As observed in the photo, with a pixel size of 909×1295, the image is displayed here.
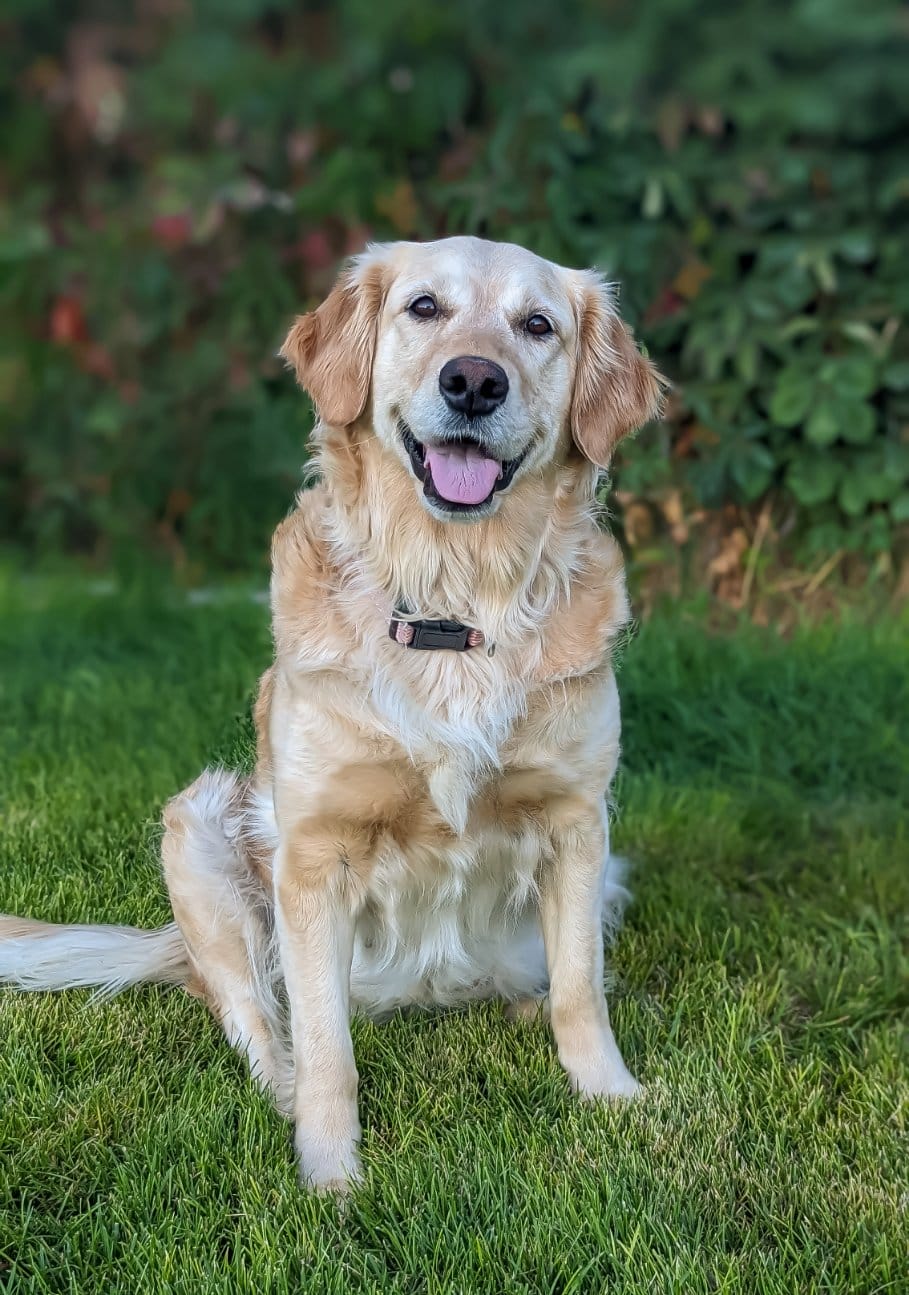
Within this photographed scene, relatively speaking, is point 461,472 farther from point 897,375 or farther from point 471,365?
point 897,375

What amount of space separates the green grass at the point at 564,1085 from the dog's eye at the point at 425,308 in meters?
1.11

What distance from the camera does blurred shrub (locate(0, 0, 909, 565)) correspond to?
4.09 metres

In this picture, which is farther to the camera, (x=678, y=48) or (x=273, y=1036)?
(x=678, y=48)

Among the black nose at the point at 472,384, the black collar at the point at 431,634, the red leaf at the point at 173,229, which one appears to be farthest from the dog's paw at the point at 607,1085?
the red leaf at the point at 173,229

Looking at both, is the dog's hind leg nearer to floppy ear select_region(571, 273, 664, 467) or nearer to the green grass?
the green grass

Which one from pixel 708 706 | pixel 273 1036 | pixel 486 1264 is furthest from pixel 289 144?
pixel 486 1264

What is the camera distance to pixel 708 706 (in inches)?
139

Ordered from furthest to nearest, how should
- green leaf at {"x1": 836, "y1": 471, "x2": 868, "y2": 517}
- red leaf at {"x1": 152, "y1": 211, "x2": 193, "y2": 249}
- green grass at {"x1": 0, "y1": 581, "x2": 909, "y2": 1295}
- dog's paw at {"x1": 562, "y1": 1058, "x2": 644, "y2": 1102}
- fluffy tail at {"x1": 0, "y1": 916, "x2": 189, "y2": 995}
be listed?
red leaf at {"x1": 152, "y1": 211, "x2": 193, "y2": 249}
green leaf at {"x1": 836, "y1": 471, "x2": 868, "y2": 517}
fluffy tail at {"x1": 0, "y1": 916, "x2": 189, "y2": 995}
dog's paw at {"x1": 562, "y1": 1058, "x2": 644, "y2": 1102}
green grass at {"x1": 0, "y1": 581, "x2": 909, "y2": 1295}

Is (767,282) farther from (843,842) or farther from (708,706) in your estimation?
(843,842)

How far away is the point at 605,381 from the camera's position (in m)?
2.23

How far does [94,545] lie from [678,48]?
3.41 m

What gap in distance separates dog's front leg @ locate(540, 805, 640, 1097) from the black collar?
344 mm

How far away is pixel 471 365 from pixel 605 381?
0.40m

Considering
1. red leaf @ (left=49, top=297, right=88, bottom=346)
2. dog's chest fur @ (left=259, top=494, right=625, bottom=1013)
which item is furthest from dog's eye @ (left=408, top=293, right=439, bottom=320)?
red leaf @ (left=49, top=297, right=88, bottom=346)
